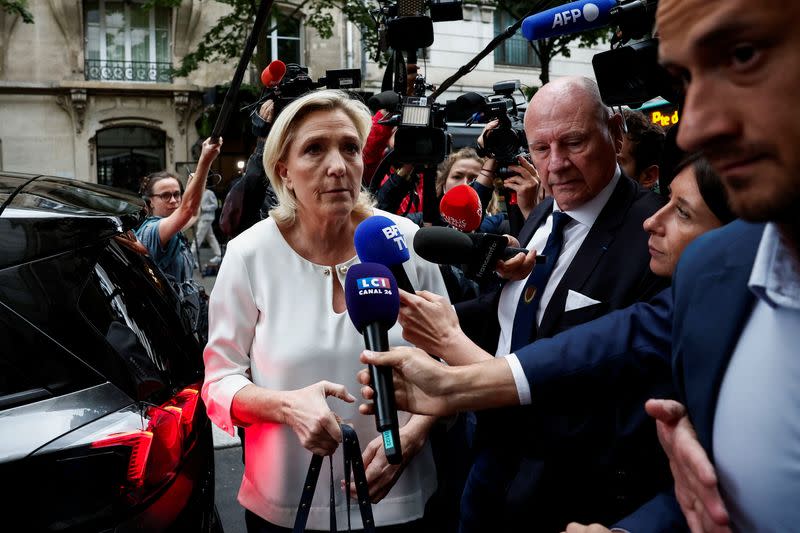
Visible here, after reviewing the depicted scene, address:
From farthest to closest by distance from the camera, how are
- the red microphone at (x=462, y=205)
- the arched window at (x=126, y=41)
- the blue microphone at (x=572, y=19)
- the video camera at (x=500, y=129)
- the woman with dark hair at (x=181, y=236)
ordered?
1. the arched window at (x=126, y=41)
2. the woman with dark hair at (x=181, y=236)
3. the video camera at (x=500, y=129)
4. the red microphone at (x=462, y=205)
5. the blue microphone at (x=572, y=19)

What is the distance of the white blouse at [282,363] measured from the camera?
6.67 ft

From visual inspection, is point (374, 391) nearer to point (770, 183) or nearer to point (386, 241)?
point (386, 241)

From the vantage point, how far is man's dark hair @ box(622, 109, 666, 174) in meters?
3.18

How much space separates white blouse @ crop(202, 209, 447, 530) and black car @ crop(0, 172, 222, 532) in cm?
16

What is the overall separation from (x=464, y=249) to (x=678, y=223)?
53cm

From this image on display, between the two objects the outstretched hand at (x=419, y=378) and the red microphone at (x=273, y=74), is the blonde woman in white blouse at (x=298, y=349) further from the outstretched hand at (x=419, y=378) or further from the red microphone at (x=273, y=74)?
the red microphone at (x=273, y=74)

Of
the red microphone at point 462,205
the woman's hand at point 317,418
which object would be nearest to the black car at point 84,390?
the woman's hand at point 317,418

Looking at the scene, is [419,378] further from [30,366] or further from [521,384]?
[30,366]

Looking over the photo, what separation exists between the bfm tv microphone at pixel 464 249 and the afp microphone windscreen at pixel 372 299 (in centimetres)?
24

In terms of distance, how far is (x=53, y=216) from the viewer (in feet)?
6.03

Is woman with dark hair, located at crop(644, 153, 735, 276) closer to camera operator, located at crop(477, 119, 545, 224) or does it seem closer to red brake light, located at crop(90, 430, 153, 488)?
red brake light, located at crop(90, 430, 153, 488)

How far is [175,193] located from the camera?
520 centimetres

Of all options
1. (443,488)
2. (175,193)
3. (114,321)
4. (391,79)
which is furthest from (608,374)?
(175,193)

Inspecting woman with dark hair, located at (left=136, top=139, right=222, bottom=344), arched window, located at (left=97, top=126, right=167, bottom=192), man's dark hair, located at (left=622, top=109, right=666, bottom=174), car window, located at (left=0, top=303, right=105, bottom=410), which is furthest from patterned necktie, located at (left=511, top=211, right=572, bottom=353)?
arched window, located at (left=97, top=126, right=167, bottom=192)
